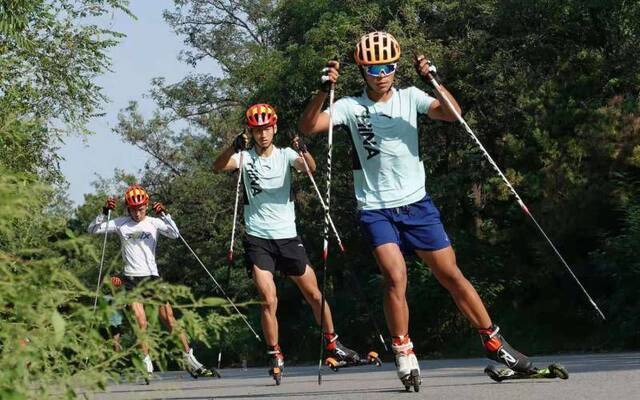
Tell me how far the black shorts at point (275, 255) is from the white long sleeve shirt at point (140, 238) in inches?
131

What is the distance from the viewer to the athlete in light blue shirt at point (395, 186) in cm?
944

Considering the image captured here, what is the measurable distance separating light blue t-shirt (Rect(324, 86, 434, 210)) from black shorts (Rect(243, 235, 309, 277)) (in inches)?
123

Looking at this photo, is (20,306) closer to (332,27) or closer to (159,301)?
(159,301)

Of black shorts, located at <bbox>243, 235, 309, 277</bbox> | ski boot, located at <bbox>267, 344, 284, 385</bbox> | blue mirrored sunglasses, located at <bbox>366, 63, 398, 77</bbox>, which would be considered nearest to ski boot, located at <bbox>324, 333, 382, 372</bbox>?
ski boot, located at <bbox>267, 344, 284, 385</bbox>

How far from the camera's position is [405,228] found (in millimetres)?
9594

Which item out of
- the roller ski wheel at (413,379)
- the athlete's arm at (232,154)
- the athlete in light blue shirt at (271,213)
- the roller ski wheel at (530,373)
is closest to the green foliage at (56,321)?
the roller ski wheel at (413,379)

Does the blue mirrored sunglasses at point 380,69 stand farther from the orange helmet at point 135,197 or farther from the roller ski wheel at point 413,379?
the orange helmet at point 135,197

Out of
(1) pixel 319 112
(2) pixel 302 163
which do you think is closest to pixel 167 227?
(2) pixel 302 163

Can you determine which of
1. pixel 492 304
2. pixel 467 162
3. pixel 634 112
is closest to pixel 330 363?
pixel 634 112

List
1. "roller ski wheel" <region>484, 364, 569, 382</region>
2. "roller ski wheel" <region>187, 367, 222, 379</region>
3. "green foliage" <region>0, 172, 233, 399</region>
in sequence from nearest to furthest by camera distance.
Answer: "green foliage" <region>0, 172, 233, 399</region> < "roller ski wheel" <region>484, 364, 569, 382</region> < "roller ski wheel" <region>187, 367, 222, 379</region>

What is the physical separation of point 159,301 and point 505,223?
23233 millimetres

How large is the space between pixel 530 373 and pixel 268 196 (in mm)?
3957

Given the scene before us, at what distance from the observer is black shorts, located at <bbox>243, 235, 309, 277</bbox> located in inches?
500

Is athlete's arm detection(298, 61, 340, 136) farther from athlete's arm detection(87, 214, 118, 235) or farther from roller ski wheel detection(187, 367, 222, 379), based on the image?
athlete's arm detection(87, 214, 118, 235)
